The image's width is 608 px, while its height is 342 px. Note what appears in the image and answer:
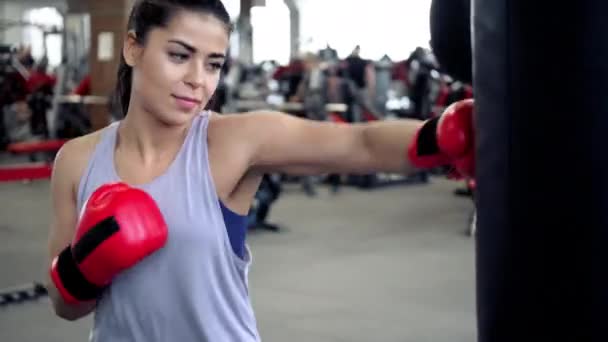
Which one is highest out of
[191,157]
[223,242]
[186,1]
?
[186,1]

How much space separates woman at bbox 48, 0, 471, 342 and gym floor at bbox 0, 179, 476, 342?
71.7 inches

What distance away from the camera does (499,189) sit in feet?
3.12

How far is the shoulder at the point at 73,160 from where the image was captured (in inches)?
52.9

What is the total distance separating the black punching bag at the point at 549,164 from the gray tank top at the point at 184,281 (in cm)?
46

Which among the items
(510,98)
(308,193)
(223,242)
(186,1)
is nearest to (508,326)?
(510,98)

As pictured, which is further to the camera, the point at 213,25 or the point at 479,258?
the point at 213,25

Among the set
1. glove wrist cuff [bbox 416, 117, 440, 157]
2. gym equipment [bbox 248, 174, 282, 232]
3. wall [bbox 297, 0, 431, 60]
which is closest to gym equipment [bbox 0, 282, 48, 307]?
gym equipment [bbox 248, 174, 282, 232]

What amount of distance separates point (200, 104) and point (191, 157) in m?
0.09

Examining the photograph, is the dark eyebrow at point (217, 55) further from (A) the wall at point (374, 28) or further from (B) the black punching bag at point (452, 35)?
(A) the wall at point (374, 28)

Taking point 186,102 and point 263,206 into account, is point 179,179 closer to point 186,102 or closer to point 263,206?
point 186,102

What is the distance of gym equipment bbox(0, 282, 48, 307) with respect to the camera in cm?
364

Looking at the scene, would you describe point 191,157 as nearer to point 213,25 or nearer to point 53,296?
point 213,25

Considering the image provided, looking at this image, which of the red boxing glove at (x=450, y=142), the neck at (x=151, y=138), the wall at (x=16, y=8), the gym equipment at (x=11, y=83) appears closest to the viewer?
the red boxing glove at (x=450, y=142)

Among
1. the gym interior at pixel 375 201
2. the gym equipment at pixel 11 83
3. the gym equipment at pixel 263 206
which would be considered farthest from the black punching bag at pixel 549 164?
the gym equipment at pixel 11 83
